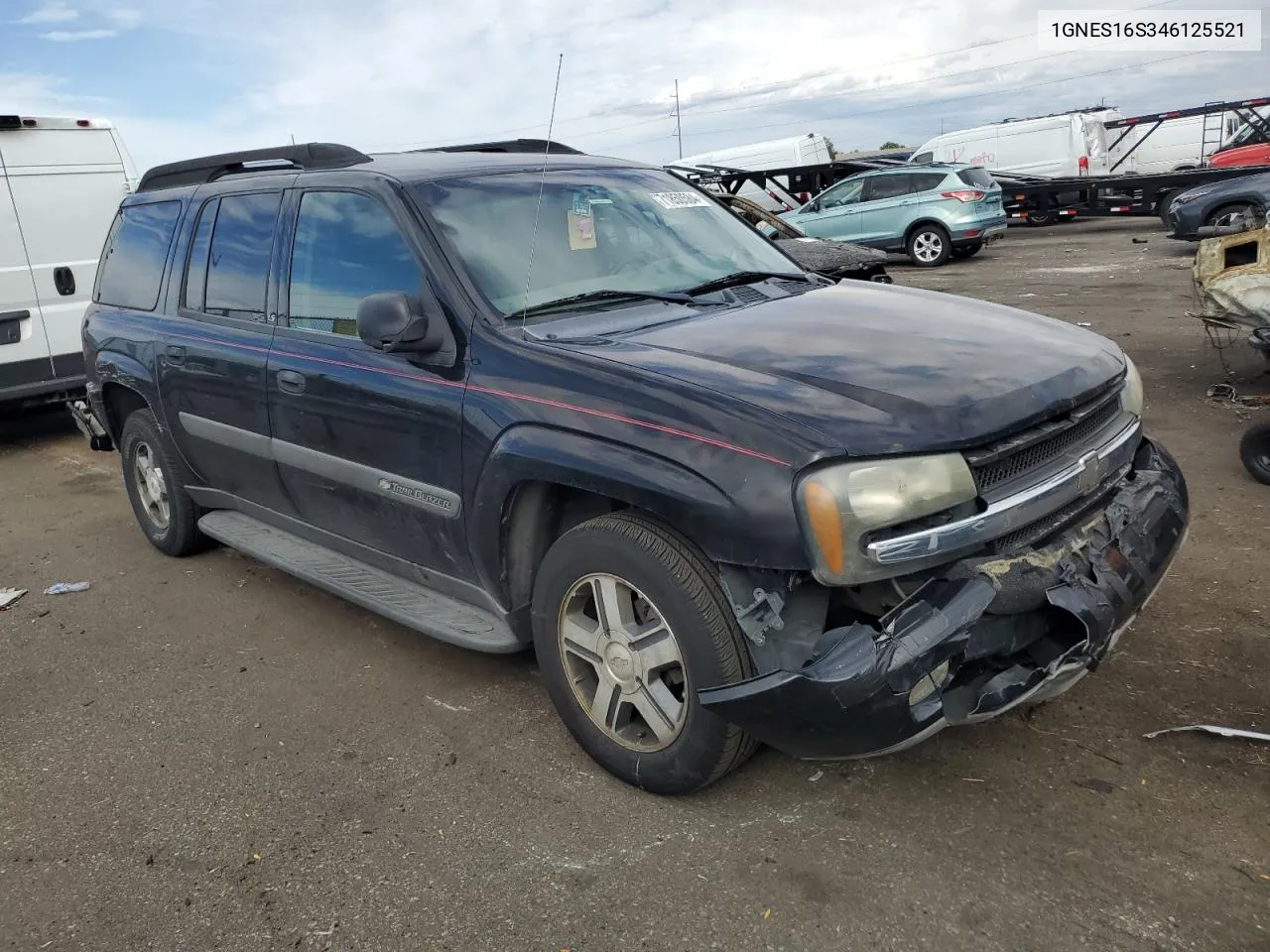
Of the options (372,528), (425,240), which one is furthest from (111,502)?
(425,240)

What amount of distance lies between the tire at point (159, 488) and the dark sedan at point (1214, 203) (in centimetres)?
1235

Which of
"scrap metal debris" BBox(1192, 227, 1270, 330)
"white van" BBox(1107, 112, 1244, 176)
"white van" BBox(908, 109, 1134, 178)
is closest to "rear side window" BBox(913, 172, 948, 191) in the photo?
"white van" BBox(908, 109, 1134, 178)

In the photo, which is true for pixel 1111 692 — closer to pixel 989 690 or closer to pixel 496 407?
pixel 989 690

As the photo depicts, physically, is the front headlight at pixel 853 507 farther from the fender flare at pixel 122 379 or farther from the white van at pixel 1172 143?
the white van at pixel 1172 143

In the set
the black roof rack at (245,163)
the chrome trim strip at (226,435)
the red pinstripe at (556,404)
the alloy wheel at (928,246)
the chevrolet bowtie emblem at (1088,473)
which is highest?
the black roof rack at (245,163)

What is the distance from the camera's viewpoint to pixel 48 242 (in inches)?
313

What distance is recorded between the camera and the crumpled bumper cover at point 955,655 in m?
2.42

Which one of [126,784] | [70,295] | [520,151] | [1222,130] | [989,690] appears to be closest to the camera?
[989,690]

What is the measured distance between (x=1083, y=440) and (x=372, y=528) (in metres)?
2.45

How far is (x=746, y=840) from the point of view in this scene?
9.22 feet

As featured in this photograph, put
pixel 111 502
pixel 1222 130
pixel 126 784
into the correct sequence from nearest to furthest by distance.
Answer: pixel 126 784 < pixel 111 502 < pixel 1222 130

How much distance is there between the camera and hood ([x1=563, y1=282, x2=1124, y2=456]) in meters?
2.56

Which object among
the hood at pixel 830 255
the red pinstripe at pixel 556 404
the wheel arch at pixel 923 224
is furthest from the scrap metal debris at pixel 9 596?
the wheel arch at pixel 923 224

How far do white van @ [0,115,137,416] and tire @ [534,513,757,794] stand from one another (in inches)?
245
